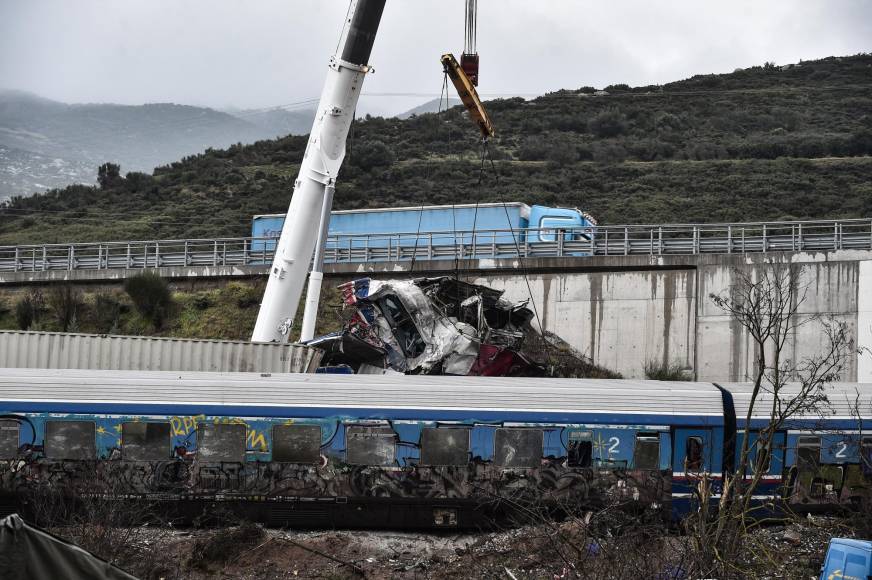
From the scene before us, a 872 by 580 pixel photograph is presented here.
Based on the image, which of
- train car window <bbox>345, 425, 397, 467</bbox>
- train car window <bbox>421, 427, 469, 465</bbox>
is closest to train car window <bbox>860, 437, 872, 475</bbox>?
train car window <bbox>421, 427, 469, 465</bbox>

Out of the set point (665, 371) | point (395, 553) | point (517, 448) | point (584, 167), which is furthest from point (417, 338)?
point (584, 167)

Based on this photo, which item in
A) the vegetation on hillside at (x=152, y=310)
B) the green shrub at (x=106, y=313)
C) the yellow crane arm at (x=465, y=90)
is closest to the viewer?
the yellow crane arm at (x=465, y=90)

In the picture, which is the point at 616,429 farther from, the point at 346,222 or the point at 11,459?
the point at 346,222

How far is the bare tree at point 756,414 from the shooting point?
13.7 m

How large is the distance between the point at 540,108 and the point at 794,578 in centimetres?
8279

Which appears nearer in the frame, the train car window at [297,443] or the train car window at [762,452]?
the train car window at [762,452]

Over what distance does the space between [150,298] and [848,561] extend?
32.8 metres

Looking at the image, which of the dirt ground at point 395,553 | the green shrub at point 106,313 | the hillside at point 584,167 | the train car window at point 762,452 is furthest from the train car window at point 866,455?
the hillside at point 584,167

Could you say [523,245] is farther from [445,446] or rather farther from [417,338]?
[445,446]

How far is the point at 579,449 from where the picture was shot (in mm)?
19422

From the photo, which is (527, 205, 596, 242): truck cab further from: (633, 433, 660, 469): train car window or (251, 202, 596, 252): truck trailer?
(633, 433, 660, 469): train car window

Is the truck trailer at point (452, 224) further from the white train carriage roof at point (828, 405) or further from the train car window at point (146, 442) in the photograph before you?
the train car window at point (146, 442)

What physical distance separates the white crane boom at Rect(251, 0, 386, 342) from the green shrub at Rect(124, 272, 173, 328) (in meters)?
16.0

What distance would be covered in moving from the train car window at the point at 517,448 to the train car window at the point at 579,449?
0.53m
